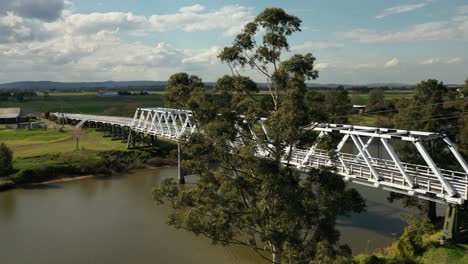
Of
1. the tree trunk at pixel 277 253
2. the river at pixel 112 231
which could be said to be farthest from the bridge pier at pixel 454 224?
the tree trunk at pixel 277 253

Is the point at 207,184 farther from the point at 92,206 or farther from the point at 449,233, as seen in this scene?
the point at 92,206

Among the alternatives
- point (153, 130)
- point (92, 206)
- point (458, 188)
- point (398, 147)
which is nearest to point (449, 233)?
point (458, 188)

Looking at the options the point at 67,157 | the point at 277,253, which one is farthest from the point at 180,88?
the point at 67,157

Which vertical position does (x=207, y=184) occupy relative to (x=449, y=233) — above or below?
above

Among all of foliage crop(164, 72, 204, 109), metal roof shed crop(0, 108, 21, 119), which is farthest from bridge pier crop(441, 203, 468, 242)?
metal roof shed crop(0, 108, 21, 119)

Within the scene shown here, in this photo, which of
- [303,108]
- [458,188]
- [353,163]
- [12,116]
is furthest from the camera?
[12,116]

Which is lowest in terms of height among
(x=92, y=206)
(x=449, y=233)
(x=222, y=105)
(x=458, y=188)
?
(x=92, y=206)
